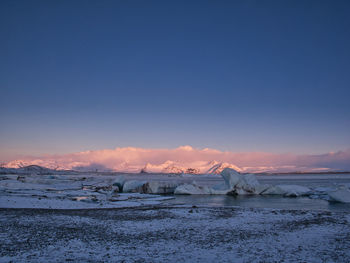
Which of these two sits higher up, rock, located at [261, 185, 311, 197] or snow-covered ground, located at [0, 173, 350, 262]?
snow-covered ground, located at [0, 173, 350, 262]

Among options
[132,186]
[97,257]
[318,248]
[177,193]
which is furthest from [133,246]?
[132,186]

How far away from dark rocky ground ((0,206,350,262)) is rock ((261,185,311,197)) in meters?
17.1

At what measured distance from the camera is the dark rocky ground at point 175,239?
24.9ft

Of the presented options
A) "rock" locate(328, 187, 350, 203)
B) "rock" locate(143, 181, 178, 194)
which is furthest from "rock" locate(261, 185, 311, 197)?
"rock" locate(143, 181, 178, 194)

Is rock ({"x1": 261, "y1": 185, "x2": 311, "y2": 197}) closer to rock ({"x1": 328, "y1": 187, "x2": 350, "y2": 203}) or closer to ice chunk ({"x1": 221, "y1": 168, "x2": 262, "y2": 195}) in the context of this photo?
ice chunk ({"x1": 221, "y1": 168, "x2": 262, "y2": 195})

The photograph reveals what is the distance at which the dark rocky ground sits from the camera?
7.58m

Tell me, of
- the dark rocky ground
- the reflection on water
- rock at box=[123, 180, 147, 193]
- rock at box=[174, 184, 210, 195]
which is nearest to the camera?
the dark rocky ground

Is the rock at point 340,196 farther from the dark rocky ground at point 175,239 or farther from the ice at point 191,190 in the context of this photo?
the ice at point 191,190

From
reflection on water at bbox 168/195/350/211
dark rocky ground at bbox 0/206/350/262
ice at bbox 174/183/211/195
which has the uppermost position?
dark rocky ground at bbox 0/206/350/262

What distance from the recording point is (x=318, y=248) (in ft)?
27.7

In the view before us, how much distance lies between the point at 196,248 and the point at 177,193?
1025 inches

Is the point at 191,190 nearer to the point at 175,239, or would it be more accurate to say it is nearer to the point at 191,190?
the point at 191,190

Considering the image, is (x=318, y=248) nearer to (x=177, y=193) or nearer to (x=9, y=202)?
(x=9, y=202)

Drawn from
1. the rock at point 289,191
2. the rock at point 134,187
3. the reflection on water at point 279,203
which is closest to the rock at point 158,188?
the rock at point 134,187
